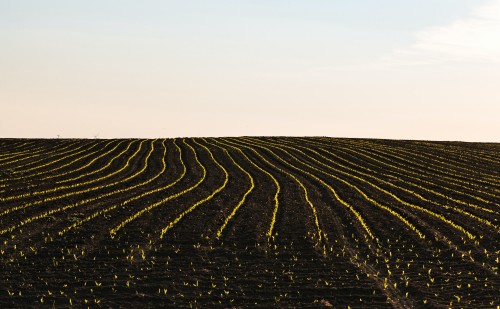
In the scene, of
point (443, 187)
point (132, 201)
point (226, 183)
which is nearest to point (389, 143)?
point (443, 187)

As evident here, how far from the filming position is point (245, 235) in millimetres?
19109

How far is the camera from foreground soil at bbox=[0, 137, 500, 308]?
1343 centimetres

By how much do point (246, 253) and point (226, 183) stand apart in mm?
14927

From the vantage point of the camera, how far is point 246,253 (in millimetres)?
16906

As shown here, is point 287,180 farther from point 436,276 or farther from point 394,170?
point 436,276

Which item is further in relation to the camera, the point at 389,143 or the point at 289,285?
the point at 389,143

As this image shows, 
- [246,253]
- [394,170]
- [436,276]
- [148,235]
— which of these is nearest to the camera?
[436,276]

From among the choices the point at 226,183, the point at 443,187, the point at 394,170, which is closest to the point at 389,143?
the point at 394,170

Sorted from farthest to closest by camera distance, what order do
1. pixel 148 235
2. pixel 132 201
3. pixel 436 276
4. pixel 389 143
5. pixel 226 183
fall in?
pixel 389 143 → pixel 226 183 → pixel 132 201 → pixel 148 235 → pixel 436 276

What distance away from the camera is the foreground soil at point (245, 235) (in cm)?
1343

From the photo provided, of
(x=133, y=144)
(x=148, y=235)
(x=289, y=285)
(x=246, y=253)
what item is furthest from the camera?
(x=133, y=144)

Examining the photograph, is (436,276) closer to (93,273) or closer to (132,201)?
(93,273)

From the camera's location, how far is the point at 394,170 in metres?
39.3

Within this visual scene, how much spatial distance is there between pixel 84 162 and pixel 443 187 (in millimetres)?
21313
